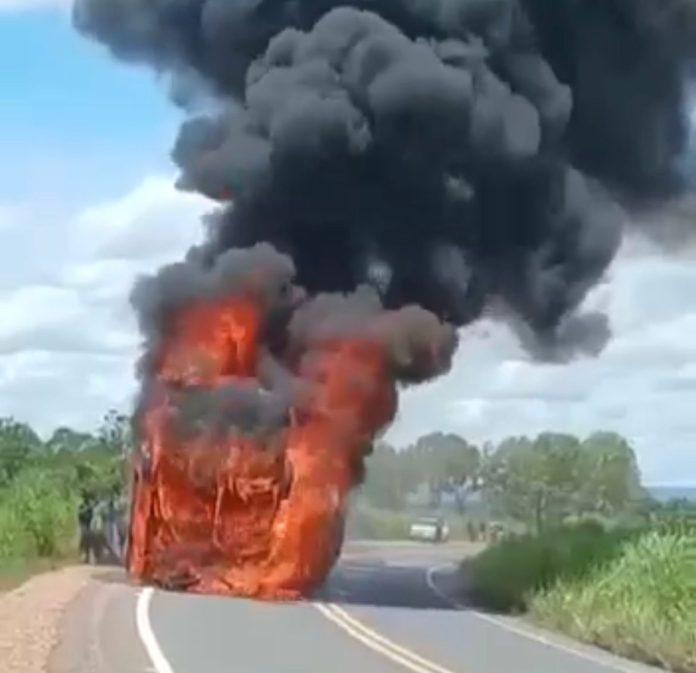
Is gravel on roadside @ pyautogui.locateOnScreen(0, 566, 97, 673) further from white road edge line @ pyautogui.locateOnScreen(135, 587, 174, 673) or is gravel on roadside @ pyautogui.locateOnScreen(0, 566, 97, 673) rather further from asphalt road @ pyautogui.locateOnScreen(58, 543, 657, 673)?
white road edge line @ pyautogui.locateOnScreen(135, 587, 174, 673)

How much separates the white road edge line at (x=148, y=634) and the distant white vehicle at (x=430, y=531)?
5598 centimetres

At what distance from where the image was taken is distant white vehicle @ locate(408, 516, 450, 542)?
87850 millimetres

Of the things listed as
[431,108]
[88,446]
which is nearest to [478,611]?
[431,108]

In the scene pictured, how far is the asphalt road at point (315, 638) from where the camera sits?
19.8m

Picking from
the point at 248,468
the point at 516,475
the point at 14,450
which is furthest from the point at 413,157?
the point at 516,475

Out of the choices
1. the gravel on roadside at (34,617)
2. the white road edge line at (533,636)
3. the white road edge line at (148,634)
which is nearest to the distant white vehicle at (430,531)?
the white road edge line at (533,636)

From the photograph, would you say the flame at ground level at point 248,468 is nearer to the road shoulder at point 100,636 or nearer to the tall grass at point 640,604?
the road shoulder at point 100,636

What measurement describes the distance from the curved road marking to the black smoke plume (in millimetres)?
7692

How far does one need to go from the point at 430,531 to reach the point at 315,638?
218ft

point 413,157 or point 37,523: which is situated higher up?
point 413,157

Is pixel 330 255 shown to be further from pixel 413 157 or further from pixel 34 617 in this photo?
pixel 34 617

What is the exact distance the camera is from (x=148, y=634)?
23.2 meters

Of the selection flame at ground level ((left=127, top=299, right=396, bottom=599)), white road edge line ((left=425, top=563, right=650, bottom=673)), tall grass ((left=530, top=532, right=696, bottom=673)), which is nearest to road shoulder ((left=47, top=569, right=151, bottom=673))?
flame at ground level ((left=127, top=299, right=396, bottom=599))

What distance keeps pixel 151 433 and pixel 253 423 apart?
7.60ft
